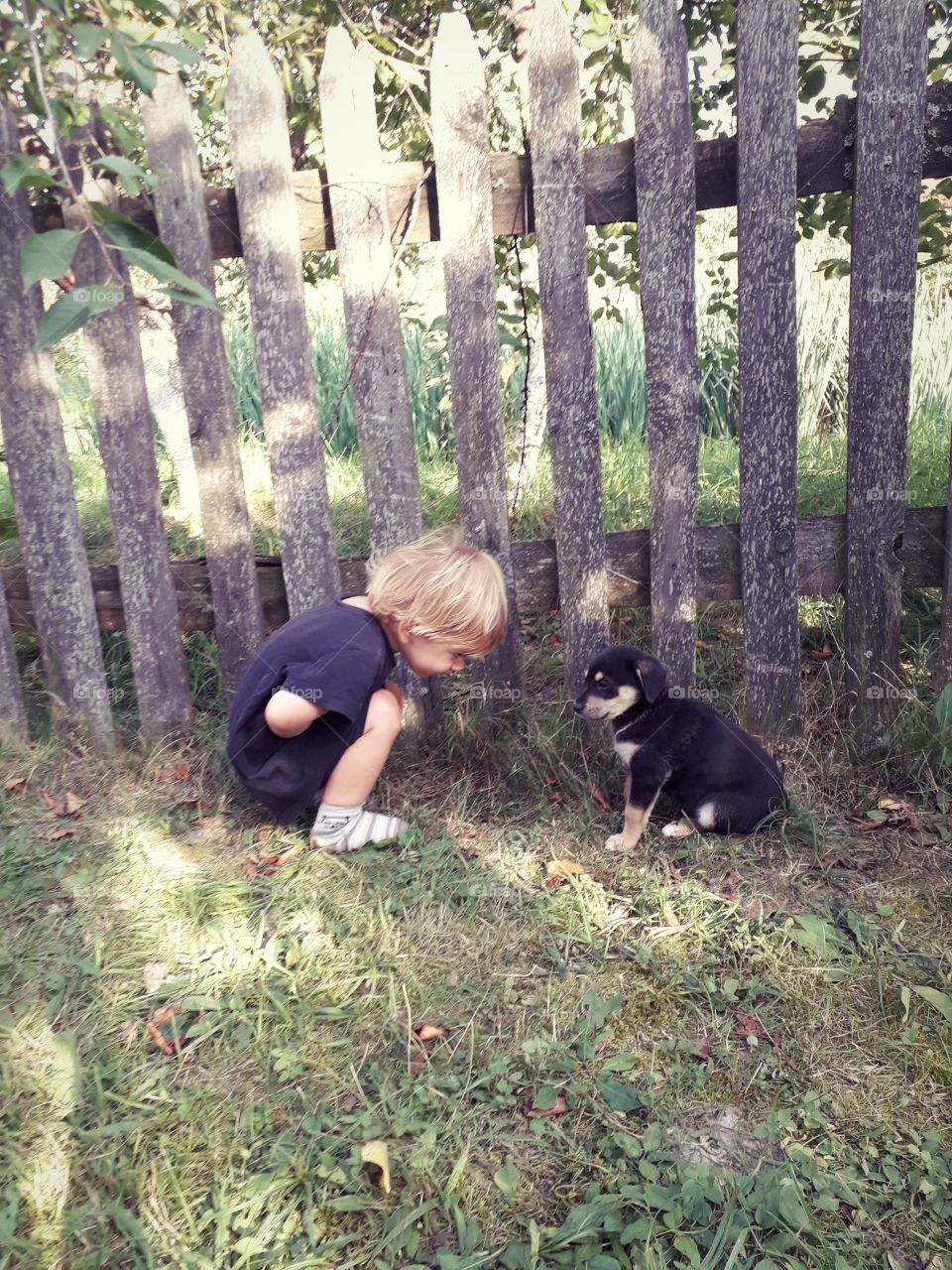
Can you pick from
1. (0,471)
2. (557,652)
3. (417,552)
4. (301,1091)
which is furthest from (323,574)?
(0,471)

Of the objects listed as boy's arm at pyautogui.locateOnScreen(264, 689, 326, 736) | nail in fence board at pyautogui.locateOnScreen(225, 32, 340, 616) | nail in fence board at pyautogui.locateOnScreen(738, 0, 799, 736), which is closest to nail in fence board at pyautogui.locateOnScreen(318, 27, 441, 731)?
nail in fence board at pyautogui.locateOnScreen(225, 32, 340, 616)

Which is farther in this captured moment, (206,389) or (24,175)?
(206,389)

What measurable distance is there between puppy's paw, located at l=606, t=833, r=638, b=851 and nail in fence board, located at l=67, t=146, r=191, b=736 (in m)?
1.73

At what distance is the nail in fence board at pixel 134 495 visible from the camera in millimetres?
3346

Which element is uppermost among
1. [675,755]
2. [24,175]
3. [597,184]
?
[597,184]

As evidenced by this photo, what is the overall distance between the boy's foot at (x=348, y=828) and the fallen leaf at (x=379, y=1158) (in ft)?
3.70

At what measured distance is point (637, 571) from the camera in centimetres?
353

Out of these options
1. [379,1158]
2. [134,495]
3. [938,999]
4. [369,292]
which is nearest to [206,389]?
[134,495]

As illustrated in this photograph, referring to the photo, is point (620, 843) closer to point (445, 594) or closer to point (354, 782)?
point (354, 782)

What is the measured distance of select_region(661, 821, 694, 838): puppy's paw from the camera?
10.3 ft

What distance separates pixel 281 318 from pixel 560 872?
207cm

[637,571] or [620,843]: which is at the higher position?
[637,571]

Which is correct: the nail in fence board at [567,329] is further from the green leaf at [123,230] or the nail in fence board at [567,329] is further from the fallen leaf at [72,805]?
the fallen leaf at [72,805]

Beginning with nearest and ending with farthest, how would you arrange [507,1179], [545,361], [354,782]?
[507,1179] < [354,782] < [545,361]
